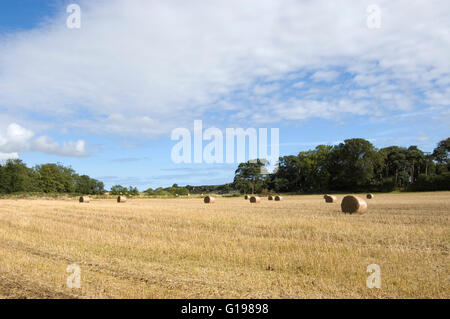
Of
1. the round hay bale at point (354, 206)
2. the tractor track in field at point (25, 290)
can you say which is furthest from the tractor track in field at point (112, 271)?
the round hay bale at point (354, 206)

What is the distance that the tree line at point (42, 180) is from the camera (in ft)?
222

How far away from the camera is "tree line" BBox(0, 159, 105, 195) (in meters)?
67.8

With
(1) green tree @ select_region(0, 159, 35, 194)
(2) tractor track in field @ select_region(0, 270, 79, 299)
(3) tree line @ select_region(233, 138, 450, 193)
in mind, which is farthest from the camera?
(3) tree line @ select_region(233, 138, 450, 193)

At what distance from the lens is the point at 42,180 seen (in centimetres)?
8456

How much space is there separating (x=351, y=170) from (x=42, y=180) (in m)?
68.5

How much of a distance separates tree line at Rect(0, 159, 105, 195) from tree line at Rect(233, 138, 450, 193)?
123 ft

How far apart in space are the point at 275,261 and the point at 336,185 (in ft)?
235

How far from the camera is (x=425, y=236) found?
11.5 metres

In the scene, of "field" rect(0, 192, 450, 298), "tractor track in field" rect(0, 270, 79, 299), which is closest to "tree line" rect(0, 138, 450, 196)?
"field" rect(0, 192, 450, 298)

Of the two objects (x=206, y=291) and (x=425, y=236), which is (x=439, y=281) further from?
(x=425, y=236)

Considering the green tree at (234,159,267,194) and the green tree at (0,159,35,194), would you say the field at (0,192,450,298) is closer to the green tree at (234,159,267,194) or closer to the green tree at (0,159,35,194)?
the green tree at (0,159,35,194)

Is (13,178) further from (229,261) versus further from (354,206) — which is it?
(229,261)

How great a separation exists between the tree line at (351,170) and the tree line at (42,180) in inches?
1476

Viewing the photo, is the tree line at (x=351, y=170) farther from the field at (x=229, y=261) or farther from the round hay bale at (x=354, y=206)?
the field at (x=229, y=261)
